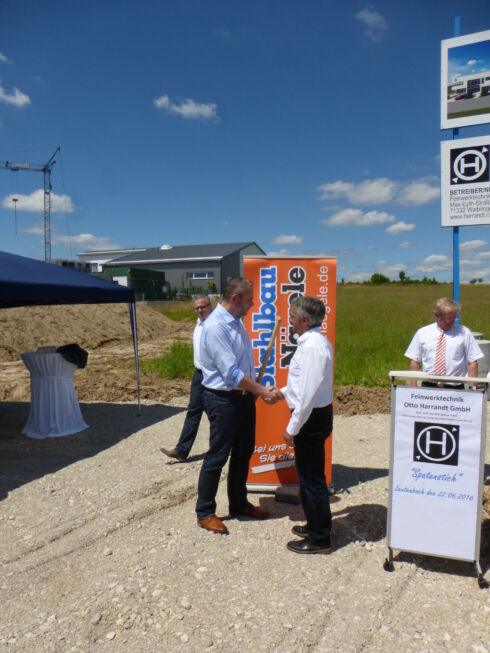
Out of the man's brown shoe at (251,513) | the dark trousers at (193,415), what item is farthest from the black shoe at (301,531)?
the dark trousers at (193,415)

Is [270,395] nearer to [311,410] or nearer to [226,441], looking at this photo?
[311,410]

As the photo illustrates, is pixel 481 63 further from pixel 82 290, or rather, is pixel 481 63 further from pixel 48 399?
pixel 48 399

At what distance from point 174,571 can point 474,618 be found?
1.87 m

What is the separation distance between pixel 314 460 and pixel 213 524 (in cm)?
106

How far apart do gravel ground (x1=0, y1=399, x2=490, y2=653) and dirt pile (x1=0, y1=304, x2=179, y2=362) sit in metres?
12.8

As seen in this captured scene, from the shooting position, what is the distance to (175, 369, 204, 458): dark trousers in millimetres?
5457

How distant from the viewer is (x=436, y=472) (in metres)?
3.20

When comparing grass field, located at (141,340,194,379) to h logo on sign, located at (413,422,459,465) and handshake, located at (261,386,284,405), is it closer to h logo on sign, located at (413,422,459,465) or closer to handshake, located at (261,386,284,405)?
handshake, located at (261,386,284,405)

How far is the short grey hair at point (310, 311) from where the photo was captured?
331cm

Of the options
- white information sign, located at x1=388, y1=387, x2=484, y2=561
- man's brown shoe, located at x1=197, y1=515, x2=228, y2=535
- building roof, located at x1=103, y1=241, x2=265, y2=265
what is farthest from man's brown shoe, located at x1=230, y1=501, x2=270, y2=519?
building roof, located at x1=103, y1=241, x2=265, y2=265

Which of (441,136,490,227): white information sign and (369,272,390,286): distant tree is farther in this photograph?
(369,272,390,286): distant tree

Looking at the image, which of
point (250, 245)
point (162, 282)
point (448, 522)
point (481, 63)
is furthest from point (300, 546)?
point (250, 245)

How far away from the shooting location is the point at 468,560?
3.12m

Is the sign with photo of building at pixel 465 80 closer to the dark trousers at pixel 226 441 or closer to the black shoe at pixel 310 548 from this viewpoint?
the dark trousers at pixel 226 441
